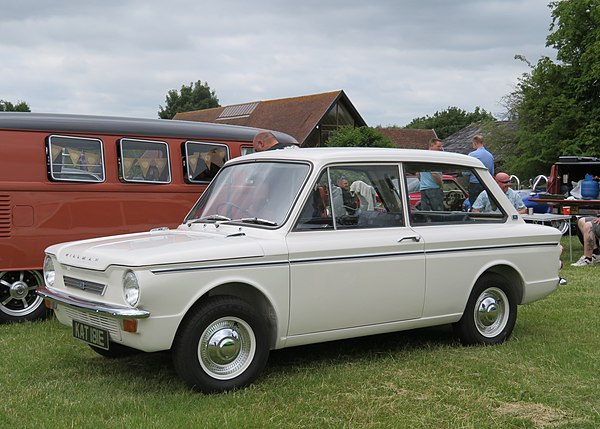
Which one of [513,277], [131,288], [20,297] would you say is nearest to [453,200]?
[513,277]

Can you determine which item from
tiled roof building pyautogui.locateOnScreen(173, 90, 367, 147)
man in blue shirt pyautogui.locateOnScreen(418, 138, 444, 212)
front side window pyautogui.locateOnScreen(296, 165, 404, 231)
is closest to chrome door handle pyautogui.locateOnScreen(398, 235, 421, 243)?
front side window pyautogui.locateOnScreen(296, 165, 404, 231)

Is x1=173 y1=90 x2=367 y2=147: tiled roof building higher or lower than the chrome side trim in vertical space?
higher

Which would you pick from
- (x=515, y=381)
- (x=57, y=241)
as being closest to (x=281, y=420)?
(x=515, y=381)

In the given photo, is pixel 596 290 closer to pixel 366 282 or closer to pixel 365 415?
pixel 366 282

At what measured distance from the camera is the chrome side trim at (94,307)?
493 cm

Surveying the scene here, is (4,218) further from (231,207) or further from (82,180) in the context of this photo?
(231,207)

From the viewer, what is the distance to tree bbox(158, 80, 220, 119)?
75938 mm

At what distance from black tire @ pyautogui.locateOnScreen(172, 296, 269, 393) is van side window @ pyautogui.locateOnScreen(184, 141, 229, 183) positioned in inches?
179

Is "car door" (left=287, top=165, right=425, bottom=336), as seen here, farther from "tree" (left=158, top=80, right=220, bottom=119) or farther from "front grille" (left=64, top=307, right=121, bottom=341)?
"tree" (left=158, top=80, right=220, bottom=119)

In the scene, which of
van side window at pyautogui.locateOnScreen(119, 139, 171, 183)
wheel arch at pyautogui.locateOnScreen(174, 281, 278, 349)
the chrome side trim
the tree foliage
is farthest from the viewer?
the tree foliage

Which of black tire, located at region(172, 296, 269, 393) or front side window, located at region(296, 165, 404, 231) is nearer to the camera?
black tire, located at region(172, 296, 269, 393)

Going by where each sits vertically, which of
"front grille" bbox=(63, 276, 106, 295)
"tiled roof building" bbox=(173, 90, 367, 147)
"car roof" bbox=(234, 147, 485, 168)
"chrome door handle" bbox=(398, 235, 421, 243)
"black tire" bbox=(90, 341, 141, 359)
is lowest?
"black tire" bbox=(90, 341, 141, 359)

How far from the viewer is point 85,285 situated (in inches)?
217

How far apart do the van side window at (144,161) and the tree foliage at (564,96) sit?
94.2 feet
